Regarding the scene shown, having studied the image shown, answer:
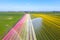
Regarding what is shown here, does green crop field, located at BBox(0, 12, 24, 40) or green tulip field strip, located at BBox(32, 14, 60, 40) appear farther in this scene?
green crop field, located at BBox(0, 12, 24, 40)

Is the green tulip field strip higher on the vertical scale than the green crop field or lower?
higher

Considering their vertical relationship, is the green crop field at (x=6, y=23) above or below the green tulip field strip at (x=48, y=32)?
below

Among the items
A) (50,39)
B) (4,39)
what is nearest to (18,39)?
(4,39)

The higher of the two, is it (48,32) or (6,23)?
(48,32)

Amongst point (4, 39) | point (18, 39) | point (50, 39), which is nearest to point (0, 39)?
point (4, 39)

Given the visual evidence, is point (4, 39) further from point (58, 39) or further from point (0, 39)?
point (58, 39)

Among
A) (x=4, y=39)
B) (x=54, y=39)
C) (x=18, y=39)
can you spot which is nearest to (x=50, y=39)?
(x=54, y=39)

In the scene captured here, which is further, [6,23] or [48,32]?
[6,23]

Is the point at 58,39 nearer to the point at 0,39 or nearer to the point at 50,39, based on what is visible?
the point at 50,39

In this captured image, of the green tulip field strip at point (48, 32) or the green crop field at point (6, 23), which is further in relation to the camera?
the green crop field at point (6, 23)
